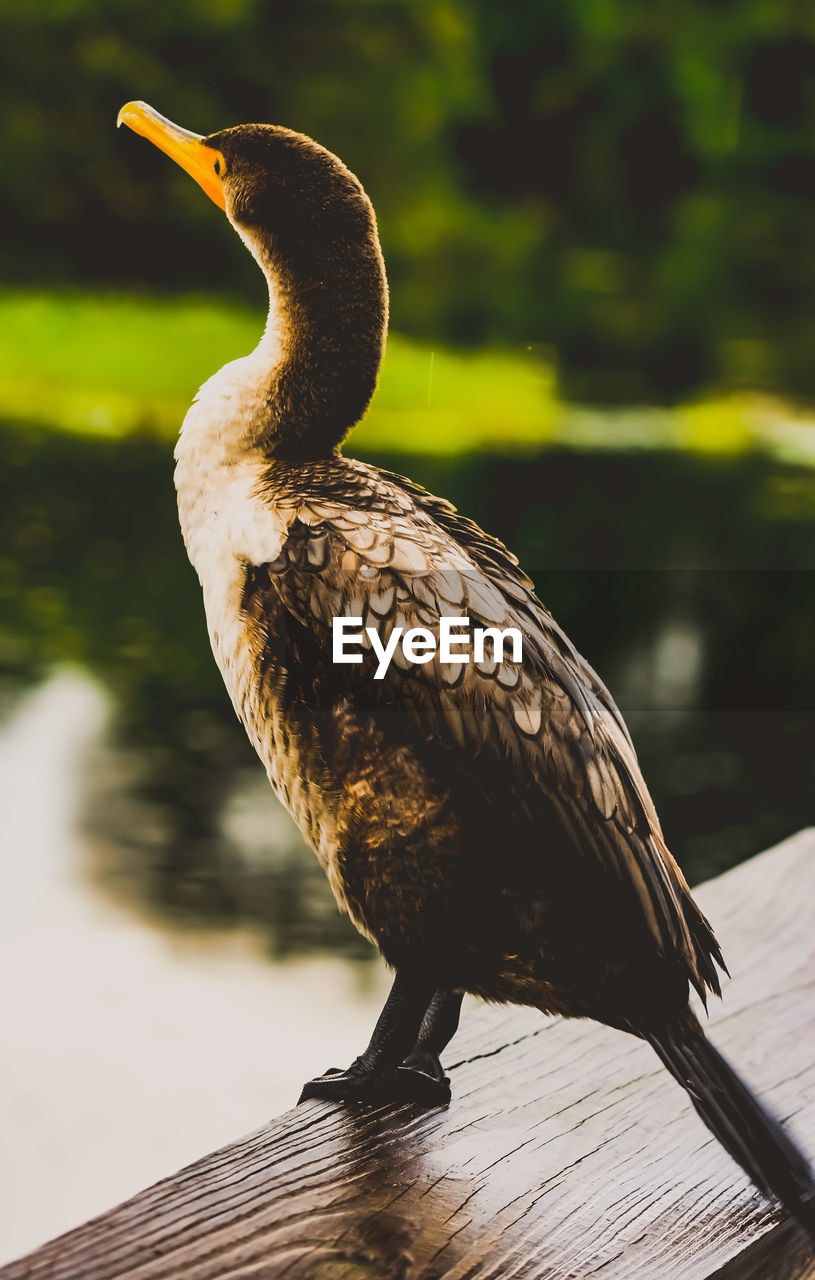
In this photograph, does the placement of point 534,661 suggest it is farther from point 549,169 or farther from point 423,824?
point 549,169

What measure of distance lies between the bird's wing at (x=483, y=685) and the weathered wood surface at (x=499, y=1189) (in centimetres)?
17

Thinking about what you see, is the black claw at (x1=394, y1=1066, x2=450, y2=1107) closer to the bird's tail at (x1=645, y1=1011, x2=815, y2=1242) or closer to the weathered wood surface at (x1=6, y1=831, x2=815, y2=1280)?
the weathered wood surface at (x1=6, y1=831, x2=815, y2=1280)

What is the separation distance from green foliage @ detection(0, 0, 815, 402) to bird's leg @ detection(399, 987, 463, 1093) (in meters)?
0.95

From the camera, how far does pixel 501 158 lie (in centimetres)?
190

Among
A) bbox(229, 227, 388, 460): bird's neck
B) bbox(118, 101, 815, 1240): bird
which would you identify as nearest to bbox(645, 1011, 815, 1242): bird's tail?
bbox(118, 101, 815, 1240): bird

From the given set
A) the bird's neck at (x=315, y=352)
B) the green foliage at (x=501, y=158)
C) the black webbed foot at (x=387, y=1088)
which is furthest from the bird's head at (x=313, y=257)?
the black webbed foot at (x=387, y=1088)

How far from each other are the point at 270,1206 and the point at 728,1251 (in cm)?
36

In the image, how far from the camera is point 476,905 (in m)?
1.05

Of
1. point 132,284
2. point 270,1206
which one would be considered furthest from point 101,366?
point 270,1206

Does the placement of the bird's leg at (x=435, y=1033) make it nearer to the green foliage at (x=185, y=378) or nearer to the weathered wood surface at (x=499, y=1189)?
the weathered wood surface at (x=499, y=1189)

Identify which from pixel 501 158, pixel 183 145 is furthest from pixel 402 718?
pixel 501 158

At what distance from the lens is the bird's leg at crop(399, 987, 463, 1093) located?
45.3 inches

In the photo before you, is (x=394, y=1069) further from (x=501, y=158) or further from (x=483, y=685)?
(x=501, y=158)

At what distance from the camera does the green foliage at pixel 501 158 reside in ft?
5.47
